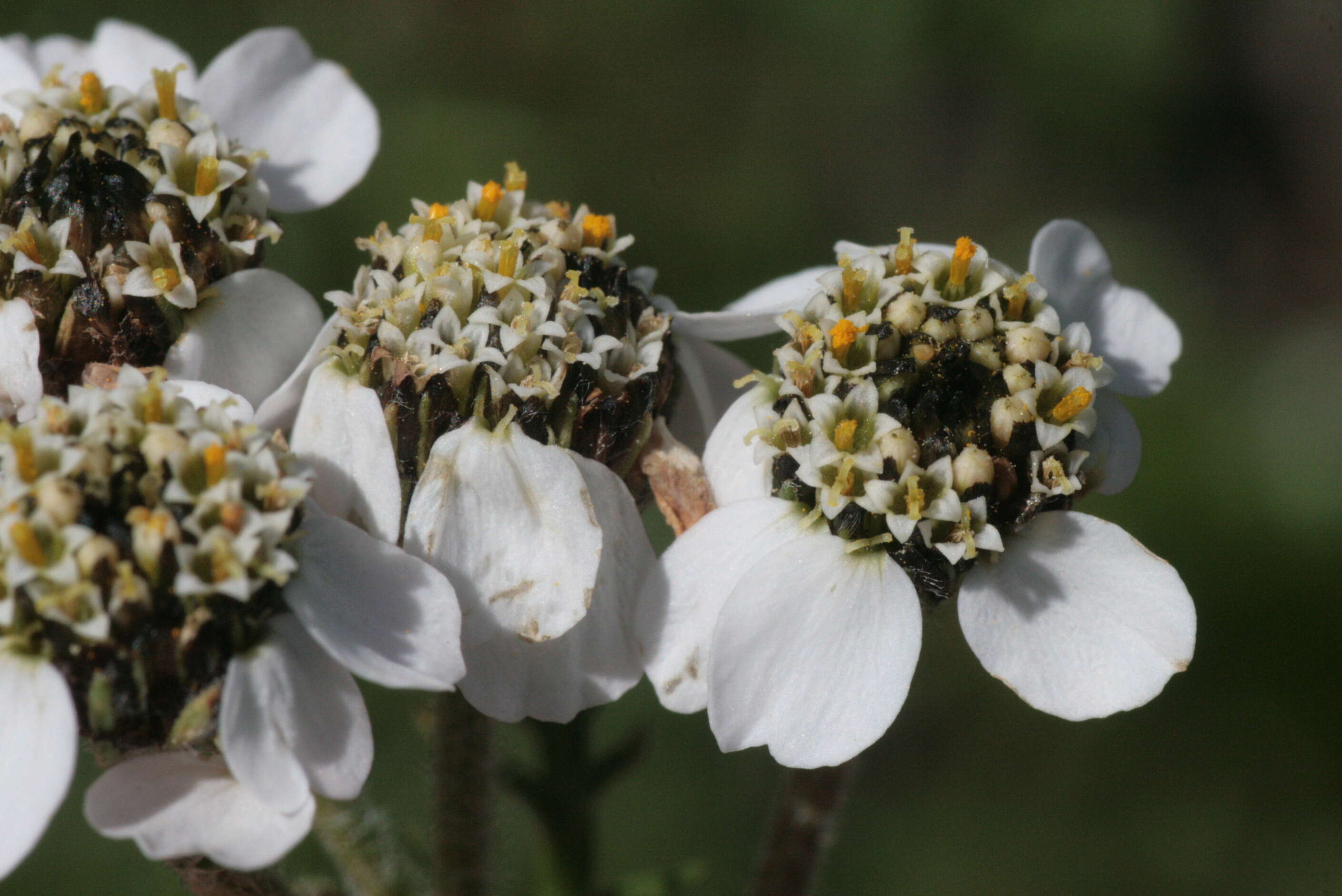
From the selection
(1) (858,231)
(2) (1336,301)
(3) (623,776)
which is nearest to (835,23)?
(1) (858,231)

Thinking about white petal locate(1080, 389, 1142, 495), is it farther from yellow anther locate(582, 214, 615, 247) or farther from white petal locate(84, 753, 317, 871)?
white petal locate(84, 753, 317, 871)

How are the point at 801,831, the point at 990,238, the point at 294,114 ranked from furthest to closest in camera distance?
the point at 990,238, the point at 294,114, the point at 801,831

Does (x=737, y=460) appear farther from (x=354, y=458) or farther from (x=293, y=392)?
(x=293, y=392)

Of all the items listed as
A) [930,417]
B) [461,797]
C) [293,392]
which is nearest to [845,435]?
[930,417]

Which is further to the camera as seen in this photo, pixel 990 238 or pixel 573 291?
pixel 990 238

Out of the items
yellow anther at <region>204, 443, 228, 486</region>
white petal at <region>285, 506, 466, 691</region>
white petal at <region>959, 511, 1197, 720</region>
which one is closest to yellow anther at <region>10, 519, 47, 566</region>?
yellow anther at <region>204, 443, 228, 486</region>

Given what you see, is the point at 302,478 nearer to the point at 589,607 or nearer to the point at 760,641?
the point at 589,607

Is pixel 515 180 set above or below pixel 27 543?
above
